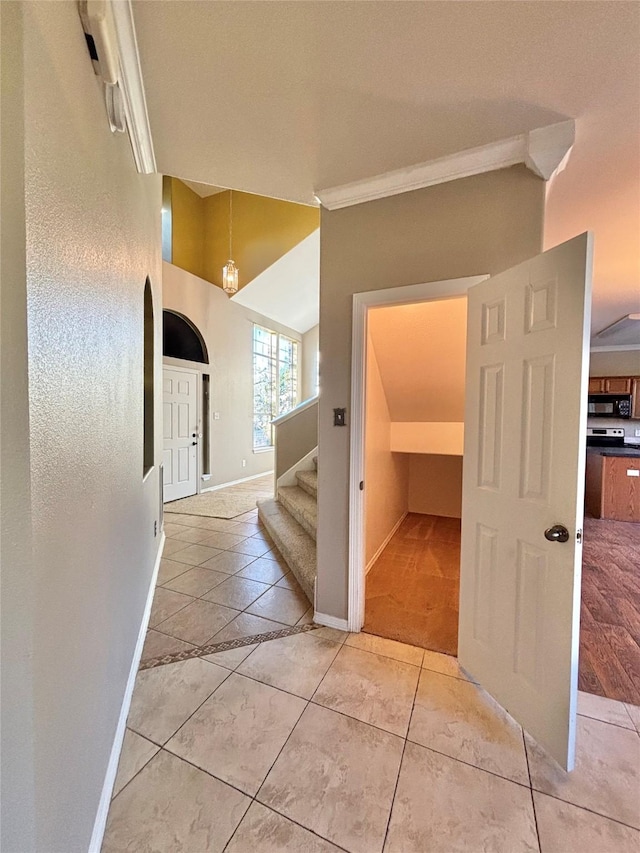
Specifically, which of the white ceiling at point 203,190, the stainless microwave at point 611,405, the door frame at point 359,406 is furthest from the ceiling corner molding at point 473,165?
the stainless microwave at point 611,405

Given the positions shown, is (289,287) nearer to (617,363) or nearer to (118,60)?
(118,60)

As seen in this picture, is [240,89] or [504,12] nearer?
[504,12]

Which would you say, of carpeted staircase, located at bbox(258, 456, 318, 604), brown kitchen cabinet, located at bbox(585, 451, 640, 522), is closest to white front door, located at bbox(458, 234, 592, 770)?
carpeted staircase, located at bbox(258, 456, 318, 604)

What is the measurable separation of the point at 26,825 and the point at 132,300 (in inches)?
70.2

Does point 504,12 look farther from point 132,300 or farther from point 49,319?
point 132,300

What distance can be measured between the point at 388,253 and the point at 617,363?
20.7 feet

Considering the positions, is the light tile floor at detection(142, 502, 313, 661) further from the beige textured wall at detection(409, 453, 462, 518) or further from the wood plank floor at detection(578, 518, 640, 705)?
the beige textured wall at detection(409, 453, 462, 518)

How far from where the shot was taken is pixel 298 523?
3457mm

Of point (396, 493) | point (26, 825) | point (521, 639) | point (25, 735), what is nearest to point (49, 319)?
point (25, 735)

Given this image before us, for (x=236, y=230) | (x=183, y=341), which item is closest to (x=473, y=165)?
(x=183, y=341)

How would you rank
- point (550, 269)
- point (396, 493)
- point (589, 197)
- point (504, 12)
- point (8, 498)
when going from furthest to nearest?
point (396, 493) < point (589, 197) < point (550, 269) < point (504, 12) < point (8, 498)

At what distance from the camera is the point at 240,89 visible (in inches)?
55.6

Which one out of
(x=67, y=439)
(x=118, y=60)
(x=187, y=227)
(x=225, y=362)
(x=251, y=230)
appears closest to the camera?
(x=67, y=439)

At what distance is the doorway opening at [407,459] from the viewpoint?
233 cm
